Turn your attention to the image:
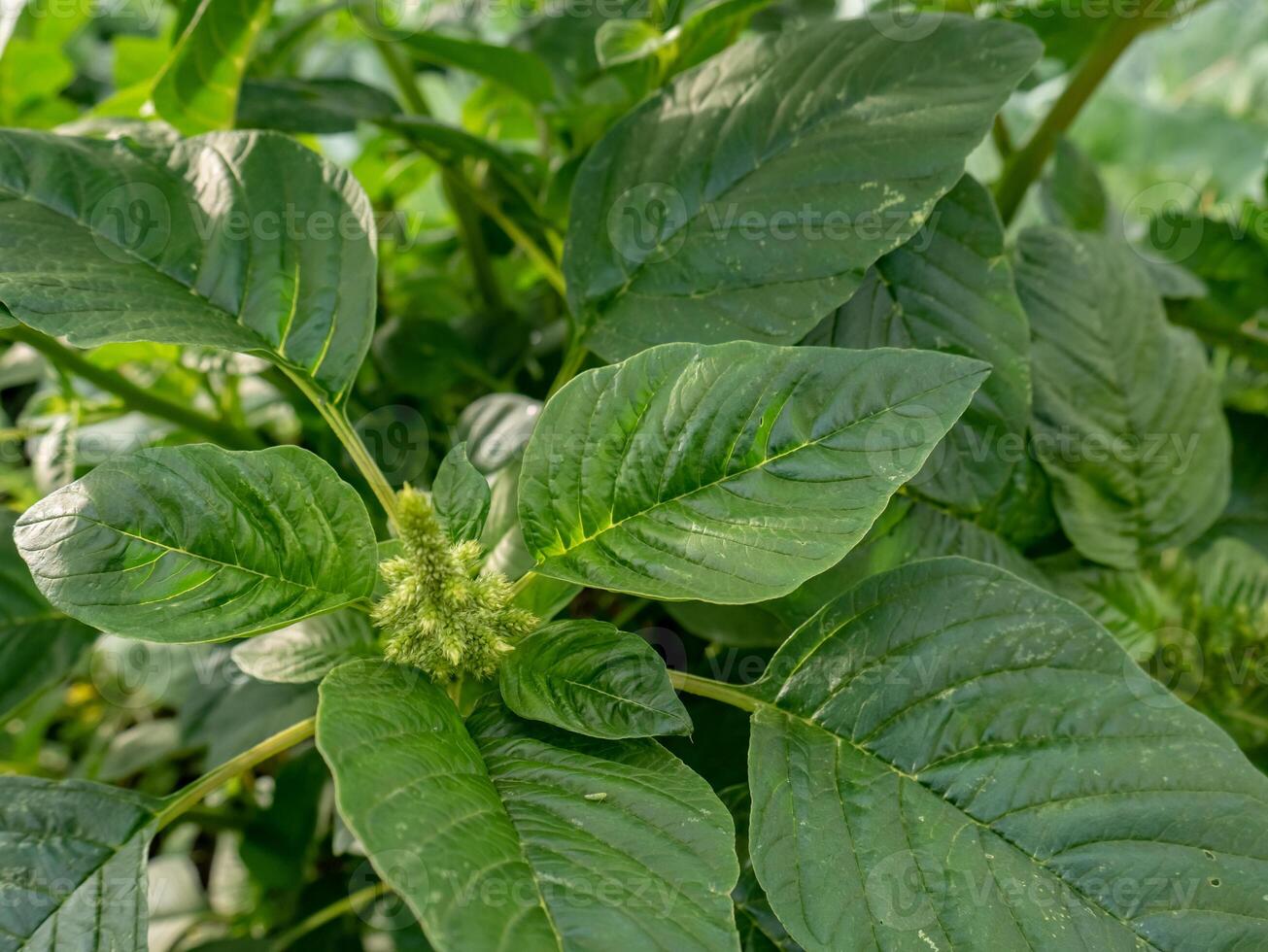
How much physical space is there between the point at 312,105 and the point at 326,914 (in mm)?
578

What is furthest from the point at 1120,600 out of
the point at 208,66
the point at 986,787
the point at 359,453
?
the point at 208,66

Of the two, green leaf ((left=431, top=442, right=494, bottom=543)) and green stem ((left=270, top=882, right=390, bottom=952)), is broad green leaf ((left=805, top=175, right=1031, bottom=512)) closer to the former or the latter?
green leaf ((left=431, top=442, right=494, bottom=543))

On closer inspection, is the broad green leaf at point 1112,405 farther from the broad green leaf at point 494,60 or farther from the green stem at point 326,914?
the green stem at point 326,914

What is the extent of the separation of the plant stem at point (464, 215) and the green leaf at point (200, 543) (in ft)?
1.35

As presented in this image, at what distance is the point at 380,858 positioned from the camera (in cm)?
30

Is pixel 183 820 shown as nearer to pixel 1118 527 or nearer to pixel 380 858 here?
pixel 380 858

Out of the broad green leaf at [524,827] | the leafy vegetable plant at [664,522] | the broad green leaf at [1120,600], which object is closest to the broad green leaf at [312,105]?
the leafy vegetable plant at [664,522]

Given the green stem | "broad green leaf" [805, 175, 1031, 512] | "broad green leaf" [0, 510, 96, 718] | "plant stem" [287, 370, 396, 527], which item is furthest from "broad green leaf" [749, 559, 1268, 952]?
"broad green leaf" [0, 510, 96, 718]

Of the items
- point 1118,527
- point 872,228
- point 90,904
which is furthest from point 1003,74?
point 90,904

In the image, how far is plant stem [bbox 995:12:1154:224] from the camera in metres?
0.75

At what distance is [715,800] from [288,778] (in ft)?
1.70

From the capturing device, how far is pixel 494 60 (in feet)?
2.18

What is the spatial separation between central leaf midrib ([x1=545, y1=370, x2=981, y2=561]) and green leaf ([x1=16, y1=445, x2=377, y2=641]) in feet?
0.32

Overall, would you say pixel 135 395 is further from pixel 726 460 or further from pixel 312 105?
pixel 726 460
